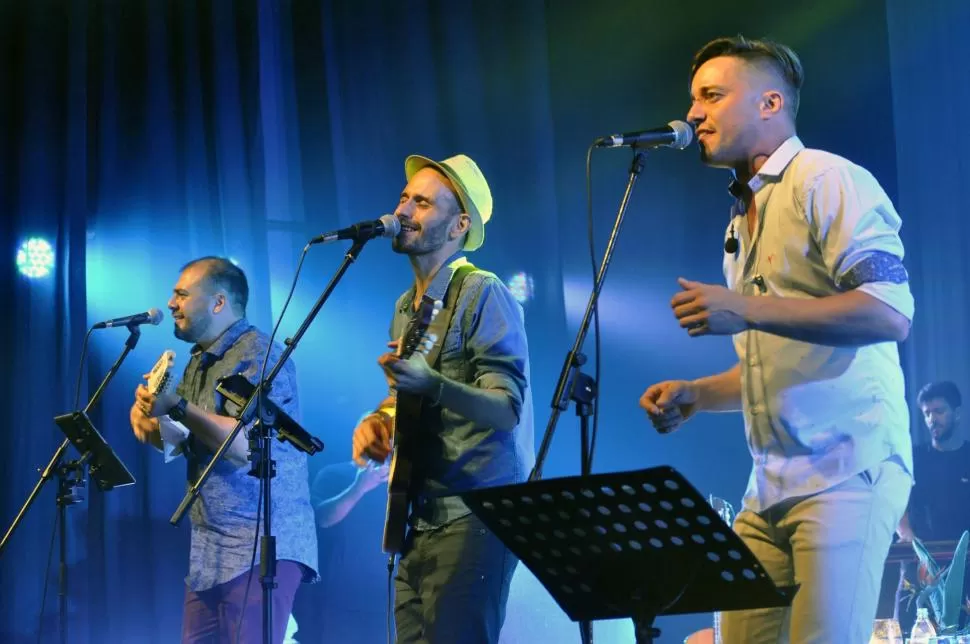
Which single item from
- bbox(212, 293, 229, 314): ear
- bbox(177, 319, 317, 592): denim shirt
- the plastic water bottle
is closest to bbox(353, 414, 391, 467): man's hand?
bbox(177, 319, 317, 592): denim shirt

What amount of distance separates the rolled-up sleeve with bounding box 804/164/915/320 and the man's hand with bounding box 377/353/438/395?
105cm

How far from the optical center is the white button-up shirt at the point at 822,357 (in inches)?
90.7

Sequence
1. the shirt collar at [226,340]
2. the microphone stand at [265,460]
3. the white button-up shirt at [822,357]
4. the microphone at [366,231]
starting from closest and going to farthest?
the white button-up shirt at [822,357], the microphone at [366,231], the microphone stand at [265,460], the shirt collar at [226,340]

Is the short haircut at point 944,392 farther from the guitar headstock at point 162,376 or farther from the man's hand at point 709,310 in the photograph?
the guitar headstock at point 162,376

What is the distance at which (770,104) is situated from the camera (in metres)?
2.70

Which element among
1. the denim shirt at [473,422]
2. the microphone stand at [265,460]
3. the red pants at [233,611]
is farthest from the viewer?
the red pants at [233,611]

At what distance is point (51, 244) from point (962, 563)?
498 cm

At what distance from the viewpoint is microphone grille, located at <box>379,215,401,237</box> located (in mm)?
3453

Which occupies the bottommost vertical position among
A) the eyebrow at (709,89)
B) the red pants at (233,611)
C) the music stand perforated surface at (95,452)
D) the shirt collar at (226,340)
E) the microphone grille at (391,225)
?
the red pants at (233,611)

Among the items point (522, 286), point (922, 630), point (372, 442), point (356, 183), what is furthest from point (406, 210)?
point (922, 630)

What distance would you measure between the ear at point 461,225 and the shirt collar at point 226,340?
1.37m

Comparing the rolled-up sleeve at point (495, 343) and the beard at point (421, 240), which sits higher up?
the beard at point (421, 240)

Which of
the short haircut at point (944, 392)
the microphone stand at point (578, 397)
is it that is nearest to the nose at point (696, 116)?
the microphone stand at point (578, 397)

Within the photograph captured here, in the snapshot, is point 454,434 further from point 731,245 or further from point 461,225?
point 731,245
